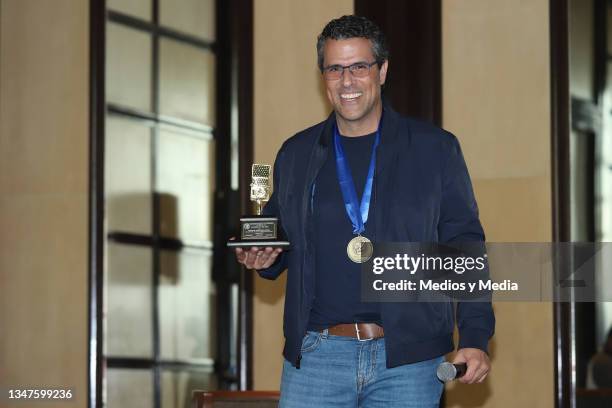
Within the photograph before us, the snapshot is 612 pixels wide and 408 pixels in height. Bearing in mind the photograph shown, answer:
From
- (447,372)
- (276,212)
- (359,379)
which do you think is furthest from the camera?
(276,212)

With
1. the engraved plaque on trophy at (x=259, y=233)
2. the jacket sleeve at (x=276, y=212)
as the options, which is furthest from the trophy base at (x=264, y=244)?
the jacket sleeve at (x=276, y=212)

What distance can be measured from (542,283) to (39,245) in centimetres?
243

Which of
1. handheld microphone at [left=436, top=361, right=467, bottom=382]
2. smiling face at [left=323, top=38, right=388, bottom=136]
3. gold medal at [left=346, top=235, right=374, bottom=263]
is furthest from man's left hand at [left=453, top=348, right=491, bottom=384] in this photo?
smiling face at [left=323, top=38, right=388, bottom=136]

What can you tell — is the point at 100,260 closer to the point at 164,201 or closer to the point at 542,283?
the point at 164,201

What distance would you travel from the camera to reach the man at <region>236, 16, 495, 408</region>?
108 inches

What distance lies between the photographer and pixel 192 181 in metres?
5.88

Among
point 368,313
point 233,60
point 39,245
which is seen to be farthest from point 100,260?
point 368,313

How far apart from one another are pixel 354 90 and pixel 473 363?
729mm

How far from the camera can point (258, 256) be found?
293cm

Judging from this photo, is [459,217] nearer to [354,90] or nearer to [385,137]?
[385,137]

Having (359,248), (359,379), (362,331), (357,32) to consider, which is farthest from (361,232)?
(357,32)

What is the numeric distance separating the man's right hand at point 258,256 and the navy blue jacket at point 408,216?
0.15 ft

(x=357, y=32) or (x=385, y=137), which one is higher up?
(x=357, y=32)

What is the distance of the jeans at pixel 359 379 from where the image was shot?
2732 millimetres
